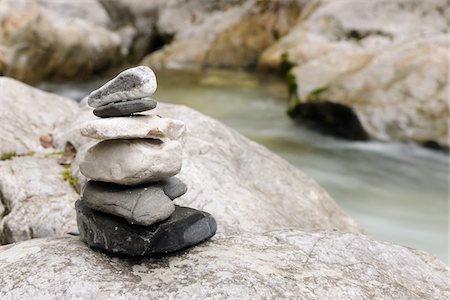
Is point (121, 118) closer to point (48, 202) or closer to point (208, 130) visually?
point (48, 202)

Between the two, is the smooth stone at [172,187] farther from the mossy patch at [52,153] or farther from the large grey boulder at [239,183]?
the mossy patch at [52,153]

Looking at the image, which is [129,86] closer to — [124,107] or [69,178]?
[124,107]

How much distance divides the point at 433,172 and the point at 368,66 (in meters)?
2.85

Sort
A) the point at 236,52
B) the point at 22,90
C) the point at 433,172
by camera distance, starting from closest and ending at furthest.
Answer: the point at 22,90, the point at 433,172, the point at 236,52

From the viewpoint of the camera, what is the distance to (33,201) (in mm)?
4238

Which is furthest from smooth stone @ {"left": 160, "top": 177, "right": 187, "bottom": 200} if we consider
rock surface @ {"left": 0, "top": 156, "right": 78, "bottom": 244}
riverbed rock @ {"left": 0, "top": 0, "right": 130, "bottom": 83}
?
riverbed rock @ {"left": 0, "top": 0, "right": 130, "bottom": 83}

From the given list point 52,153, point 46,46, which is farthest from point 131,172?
point 46,46

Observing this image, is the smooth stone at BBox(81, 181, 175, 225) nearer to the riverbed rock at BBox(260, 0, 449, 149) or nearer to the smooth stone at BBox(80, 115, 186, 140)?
the smooth stone at BBox(80, 115, 186, 140)

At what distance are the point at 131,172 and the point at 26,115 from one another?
3.15m

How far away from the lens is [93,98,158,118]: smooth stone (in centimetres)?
296

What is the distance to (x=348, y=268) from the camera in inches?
127

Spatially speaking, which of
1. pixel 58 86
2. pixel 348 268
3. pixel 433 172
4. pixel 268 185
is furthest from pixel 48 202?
pixel 58 86

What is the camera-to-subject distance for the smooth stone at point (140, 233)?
2982 millimetres

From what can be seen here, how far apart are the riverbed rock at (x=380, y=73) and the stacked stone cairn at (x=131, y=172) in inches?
301
